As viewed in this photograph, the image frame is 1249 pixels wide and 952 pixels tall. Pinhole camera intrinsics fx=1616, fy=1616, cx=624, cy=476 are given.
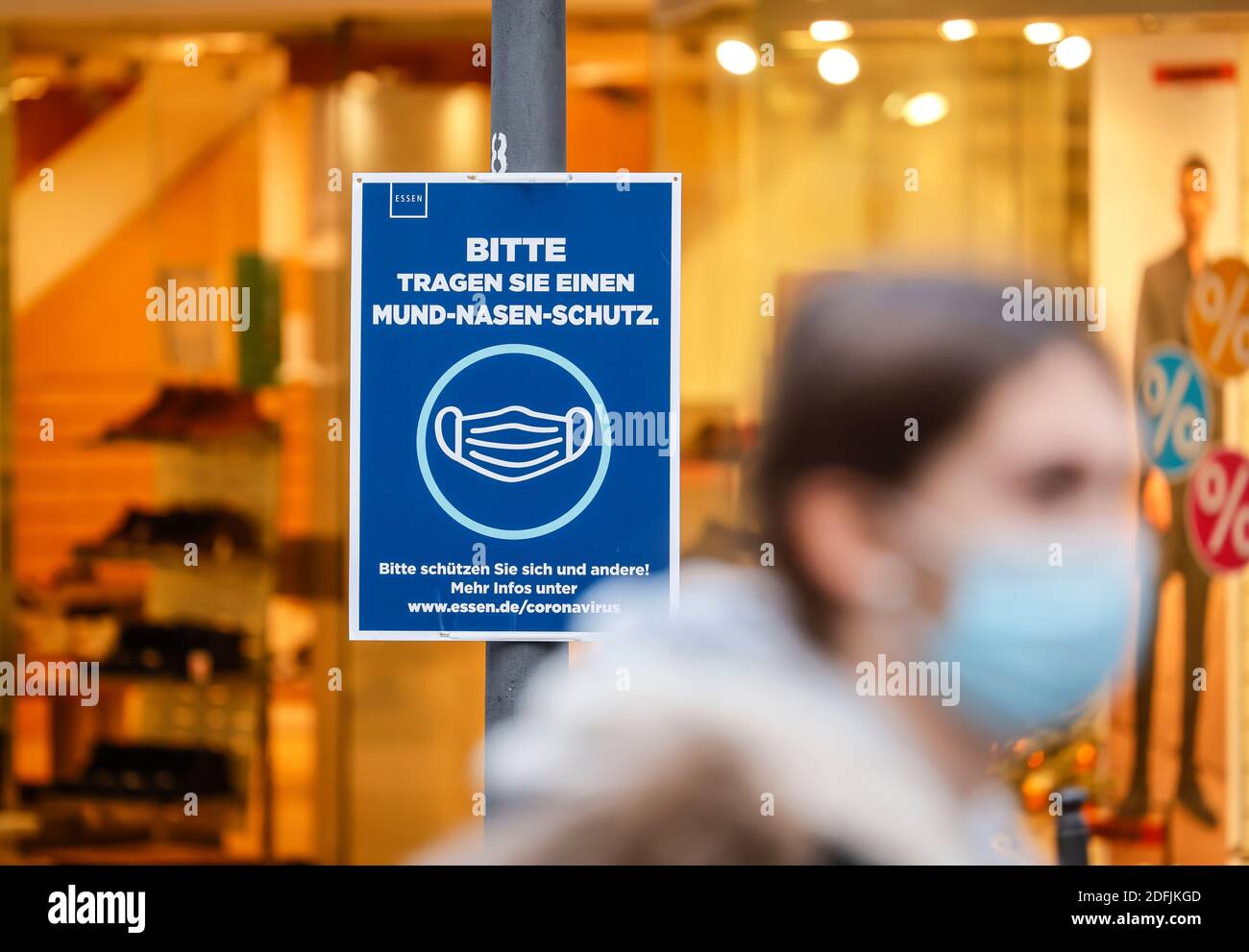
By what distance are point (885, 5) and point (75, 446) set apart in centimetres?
375

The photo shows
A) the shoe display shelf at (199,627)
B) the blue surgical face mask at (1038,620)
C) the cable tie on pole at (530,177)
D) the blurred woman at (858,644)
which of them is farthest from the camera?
the shoe display shelf at (199,627)

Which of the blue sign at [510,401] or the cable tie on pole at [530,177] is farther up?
the cable tie on pole at [530,177]

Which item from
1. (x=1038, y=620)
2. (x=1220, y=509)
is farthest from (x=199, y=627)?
(x=1220, y=509)

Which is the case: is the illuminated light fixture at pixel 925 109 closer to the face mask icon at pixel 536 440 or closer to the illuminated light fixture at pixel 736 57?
the illuminated light fixture at pixel 736 57

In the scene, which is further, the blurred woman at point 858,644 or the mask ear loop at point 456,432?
the mask ear loop at point 456,432

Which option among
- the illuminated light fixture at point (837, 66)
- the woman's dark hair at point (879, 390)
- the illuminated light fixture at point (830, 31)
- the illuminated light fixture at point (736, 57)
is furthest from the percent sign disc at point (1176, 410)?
the woman's dark hair at point (879, 390)

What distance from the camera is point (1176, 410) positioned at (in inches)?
246

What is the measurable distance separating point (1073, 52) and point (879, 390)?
3.76 m

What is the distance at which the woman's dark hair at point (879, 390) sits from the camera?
3.12 metres

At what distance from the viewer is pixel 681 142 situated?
6473 millimetres

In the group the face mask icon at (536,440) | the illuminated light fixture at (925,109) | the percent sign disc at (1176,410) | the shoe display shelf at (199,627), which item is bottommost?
the shoe display shelf at (199,627)

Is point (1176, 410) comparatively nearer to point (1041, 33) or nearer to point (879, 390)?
point (1041, 33)

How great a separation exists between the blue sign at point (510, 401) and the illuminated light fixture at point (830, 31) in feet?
10.9

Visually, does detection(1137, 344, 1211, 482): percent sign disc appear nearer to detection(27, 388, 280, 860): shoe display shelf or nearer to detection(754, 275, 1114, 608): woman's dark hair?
detection(754, 275, 1114, 608): woman's dark hair
